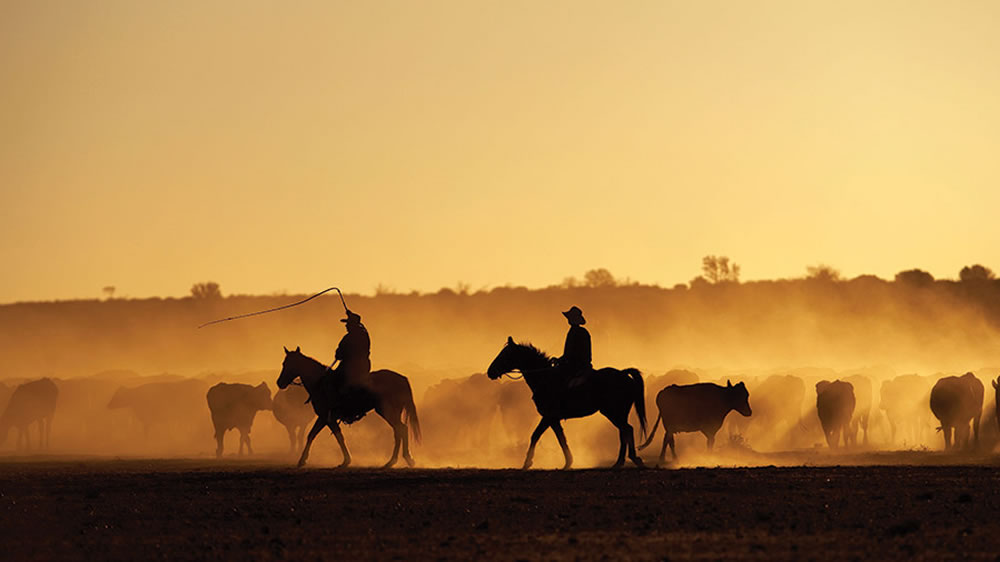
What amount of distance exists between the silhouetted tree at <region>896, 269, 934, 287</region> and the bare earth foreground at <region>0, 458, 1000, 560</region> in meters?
76.4

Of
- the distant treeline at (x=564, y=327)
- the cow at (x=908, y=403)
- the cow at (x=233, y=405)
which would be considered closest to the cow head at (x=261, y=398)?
the cow at (x=233, y=405)

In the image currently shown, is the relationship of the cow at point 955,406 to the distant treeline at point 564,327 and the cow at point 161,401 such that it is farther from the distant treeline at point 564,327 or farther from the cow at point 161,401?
the distant treeline at point 564,327

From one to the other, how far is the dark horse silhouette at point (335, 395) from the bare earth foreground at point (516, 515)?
235 cm

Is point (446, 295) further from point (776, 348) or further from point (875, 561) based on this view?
point (875, 561)

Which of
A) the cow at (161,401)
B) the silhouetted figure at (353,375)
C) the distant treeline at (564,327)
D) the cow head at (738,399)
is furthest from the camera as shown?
the distant treeline at (564,327)

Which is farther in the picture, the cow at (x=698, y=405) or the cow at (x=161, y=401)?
the cow at (x=161, y=401)

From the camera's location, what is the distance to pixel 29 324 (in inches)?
4845

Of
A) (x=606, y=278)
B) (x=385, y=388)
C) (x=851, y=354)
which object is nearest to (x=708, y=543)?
(x=385, y=388)

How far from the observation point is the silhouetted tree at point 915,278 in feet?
334

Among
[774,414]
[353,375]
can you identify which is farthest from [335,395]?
[774,414]

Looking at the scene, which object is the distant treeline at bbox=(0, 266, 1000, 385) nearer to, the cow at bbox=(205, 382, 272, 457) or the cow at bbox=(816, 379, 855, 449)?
the cow at bbox=(816, 379, 855, 449)

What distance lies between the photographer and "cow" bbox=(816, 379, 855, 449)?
41438mm

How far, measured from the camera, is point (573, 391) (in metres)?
27.7

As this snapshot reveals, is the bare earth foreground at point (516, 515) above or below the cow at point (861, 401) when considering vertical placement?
below
